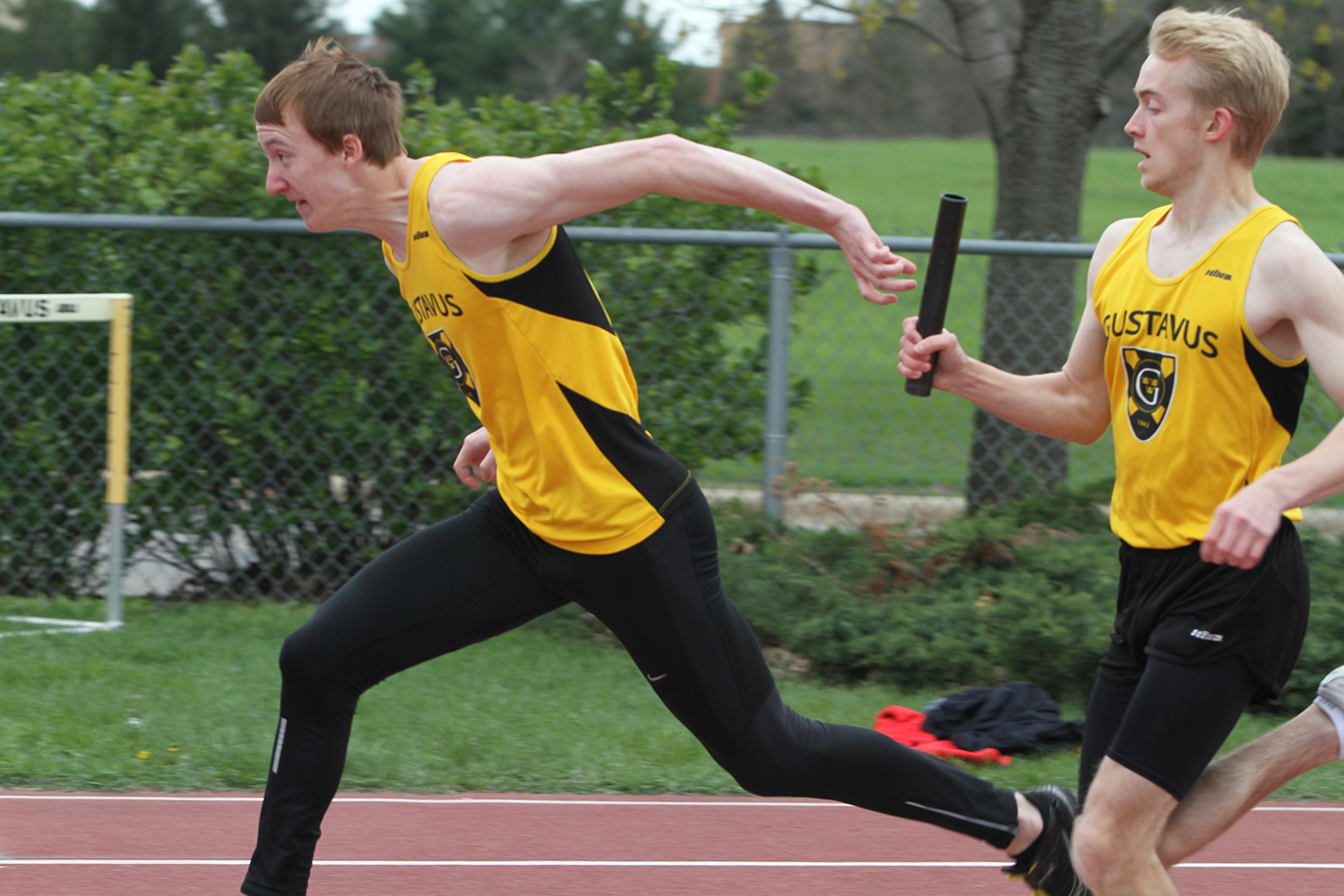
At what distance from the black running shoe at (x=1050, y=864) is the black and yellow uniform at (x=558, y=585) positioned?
0.09m

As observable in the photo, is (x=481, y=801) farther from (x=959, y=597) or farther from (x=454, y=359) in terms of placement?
(x=959, y=597)

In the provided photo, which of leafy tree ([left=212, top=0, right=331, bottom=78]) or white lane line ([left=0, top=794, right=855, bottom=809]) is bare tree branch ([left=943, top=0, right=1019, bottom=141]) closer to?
white lane line ([left=0, top=794, right=855, bottom=809])

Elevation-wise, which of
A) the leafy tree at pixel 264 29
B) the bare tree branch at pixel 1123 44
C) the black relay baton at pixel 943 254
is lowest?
the black relay baton at pixel 943 254

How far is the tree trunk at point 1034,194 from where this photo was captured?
6840mm

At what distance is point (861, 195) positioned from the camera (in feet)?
96.6

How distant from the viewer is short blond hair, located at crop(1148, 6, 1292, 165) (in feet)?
8.82

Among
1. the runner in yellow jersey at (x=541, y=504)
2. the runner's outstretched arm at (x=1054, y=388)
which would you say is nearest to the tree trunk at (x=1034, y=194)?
the runner's outstretched arm at (x=1054, y=388)

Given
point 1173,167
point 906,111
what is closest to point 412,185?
point 1173,167

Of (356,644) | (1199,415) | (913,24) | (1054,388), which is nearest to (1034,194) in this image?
(913,24)

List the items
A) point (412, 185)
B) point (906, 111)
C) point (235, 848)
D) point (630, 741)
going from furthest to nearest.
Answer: point (906, 111), point (630, 741), point (235, 848), point (412, 185)

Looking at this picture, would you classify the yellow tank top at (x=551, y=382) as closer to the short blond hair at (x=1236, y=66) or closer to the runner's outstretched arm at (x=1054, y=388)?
the runner's outstretched arm at (x=1054, y=388)

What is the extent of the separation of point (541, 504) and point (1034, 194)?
17.2ft

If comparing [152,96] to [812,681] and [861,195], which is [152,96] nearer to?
[812,681]

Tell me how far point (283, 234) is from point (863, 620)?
3.11 m
